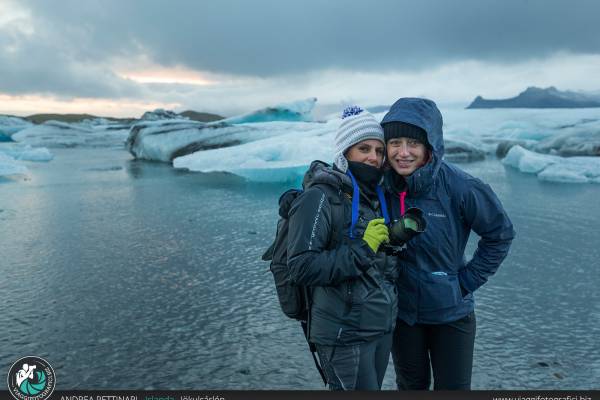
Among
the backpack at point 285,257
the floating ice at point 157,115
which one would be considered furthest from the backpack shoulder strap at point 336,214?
the floating ice at point 157,115

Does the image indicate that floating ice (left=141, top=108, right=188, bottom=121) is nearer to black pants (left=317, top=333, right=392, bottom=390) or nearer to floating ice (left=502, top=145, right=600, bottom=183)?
floating ice (left=502, top=145, right=600, bottom=183)

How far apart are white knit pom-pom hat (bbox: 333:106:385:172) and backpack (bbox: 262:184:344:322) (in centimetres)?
18

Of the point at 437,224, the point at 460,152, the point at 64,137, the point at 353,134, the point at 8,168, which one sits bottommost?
the point at 64,137

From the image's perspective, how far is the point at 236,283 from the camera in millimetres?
5289

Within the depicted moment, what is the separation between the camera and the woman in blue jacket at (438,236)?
219 centimetres

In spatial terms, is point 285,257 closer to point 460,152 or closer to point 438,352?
point 438,352

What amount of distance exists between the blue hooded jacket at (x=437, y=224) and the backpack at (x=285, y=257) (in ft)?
1.20

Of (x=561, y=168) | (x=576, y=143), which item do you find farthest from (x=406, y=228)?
(x=576, y=143)

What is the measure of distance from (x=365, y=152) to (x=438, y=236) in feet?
1.58

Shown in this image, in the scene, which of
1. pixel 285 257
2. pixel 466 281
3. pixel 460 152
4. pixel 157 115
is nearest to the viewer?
pixel 285 257

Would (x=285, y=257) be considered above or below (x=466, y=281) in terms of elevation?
above

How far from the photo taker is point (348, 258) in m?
1.91

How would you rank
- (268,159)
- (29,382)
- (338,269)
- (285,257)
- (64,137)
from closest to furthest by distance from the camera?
(338,269) → (285,257) → (29,382) → (268,159) → (64,137)

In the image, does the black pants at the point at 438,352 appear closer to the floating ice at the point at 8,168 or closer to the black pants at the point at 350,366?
the black pants at the point at 350,366
